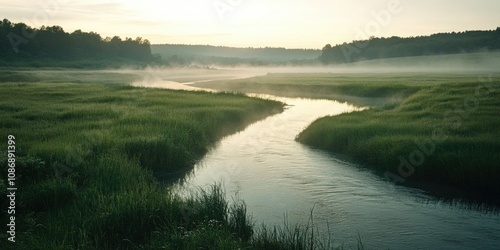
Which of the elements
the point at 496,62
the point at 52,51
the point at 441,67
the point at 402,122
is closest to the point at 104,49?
the point at 52,51

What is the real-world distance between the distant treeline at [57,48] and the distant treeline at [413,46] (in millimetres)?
93671

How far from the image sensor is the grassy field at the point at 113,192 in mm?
8227

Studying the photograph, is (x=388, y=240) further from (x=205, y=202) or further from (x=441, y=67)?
(x=441, y=67)

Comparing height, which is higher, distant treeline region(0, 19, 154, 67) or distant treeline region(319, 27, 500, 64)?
distant treeline region(319, 27, 500, 64)

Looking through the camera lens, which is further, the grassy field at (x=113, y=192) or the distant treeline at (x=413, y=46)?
the distant treeline at (x=413, y=46)

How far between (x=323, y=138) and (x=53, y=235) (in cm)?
1547

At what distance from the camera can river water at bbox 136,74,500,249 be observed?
10055 mm

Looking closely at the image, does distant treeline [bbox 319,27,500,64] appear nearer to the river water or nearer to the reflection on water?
the reflection on water

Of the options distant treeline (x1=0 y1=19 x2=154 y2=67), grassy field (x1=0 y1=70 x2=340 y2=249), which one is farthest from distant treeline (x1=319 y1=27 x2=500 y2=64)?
grassy field (x1=0 y1=70 x2=340 y2=249)

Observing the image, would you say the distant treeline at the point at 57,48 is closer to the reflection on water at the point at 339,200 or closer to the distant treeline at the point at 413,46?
the reflection on water at the point at 339,200

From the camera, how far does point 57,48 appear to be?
10631 cm

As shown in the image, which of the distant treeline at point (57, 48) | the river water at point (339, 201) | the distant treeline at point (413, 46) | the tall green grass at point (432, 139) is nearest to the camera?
the river water at point (339, 201)

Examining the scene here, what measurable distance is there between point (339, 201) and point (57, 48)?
111234 millimetres

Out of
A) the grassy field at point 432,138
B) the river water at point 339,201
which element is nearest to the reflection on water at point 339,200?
the river water at point 339,201
